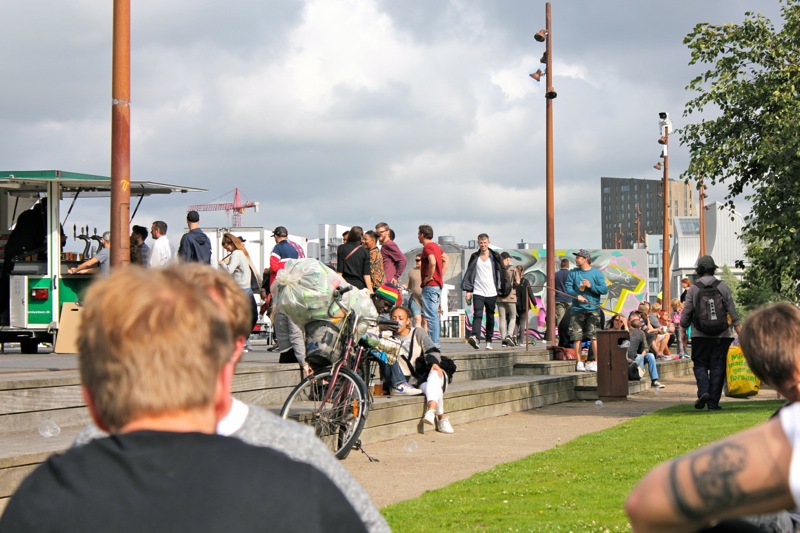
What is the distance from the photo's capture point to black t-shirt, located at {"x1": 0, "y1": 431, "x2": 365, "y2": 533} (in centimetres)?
201

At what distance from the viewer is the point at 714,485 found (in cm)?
200

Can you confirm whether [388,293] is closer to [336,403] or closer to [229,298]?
[336,403]

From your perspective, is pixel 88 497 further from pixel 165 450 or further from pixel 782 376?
pixel 782 376

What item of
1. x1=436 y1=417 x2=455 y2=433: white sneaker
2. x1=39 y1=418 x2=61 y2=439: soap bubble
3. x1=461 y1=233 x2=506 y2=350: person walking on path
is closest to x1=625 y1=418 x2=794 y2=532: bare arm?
x1=39 y1=418 x2=61 y2=439: soap bubble

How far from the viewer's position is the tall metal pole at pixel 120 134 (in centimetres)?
968

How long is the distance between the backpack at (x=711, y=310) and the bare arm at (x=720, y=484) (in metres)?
12.7

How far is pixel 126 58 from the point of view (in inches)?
385

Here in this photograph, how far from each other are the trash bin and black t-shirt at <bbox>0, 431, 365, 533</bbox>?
52.9 ft

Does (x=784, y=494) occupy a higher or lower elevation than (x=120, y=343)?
lower

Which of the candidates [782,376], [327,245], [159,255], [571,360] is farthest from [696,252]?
[782,376]

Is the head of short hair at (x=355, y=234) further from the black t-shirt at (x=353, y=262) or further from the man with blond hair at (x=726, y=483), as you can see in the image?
the man with blond hair at (x=726, y=483)

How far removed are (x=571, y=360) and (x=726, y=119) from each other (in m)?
5.88

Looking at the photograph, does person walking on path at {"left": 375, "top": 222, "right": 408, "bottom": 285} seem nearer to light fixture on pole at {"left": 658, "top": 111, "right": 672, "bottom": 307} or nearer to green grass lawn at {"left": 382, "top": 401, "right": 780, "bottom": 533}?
green grass lawn at {"left": 382, "top": 401, "right": 780, "bottom": 533}

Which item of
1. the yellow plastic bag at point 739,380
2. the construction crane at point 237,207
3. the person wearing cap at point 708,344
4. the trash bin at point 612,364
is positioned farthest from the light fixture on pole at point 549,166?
the construction crane at point 237,207
